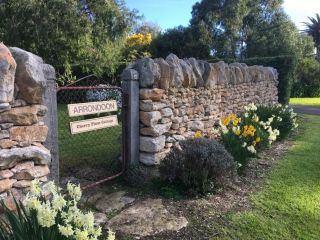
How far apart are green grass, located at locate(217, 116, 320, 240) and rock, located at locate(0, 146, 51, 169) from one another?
6.80 ft

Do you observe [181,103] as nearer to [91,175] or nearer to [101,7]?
[91,175]

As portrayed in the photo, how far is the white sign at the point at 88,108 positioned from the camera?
491cm

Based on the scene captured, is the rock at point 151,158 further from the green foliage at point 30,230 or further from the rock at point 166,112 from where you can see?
the green foliage at point 30,230

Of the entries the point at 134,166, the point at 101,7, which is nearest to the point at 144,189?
the point at 134,166

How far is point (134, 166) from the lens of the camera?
19.1 feet

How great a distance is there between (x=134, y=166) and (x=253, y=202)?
5.92 ft

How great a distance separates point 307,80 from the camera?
32.8m

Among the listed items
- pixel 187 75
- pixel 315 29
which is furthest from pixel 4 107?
Answer: pixel 315 29

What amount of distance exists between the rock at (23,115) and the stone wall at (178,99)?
224 cm

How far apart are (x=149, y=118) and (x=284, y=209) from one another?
2.33m

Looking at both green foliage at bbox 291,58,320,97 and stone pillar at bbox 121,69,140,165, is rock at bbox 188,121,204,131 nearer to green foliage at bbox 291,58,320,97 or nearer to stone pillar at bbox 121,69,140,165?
stone pillar at bbox 121,69,140,165

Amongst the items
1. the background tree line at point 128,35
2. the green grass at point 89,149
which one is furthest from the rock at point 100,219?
the background tree line at point 128,35

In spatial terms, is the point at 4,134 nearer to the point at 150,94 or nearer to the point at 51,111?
the point at 51,111

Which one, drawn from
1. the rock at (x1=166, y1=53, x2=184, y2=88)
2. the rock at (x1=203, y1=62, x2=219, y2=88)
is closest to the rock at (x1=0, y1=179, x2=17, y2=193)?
the rock at (x1=166, y1=53, x2=184, y2=88)
